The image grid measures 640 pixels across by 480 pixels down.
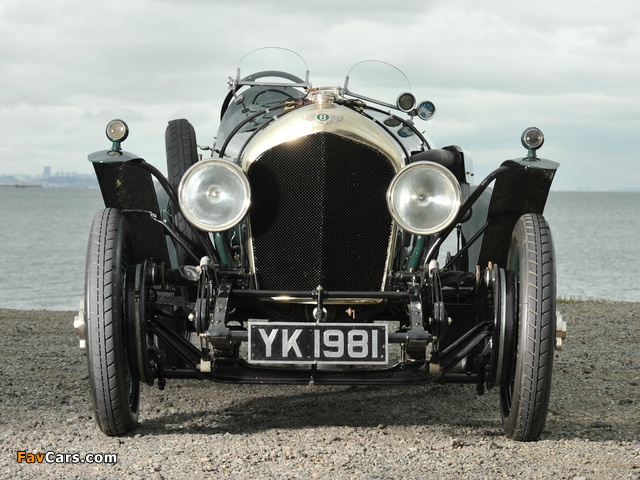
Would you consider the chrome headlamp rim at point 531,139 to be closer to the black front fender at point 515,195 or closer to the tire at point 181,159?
the black front fender at point 515,195

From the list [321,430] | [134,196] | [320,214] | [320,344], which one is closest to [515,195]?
[320,214]

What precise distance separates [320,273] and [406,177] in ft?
2.25

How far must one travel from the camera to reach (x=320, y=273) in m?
4.34

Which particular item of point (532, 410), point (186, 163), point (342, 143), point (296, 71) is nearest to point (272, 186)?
point (342, 143)

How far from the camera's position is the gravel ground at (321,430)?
3.75 m

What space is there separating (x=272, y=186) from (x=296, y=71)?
2.58 m

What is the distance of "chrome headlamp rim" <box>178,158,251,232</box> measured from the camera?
13.6 feet

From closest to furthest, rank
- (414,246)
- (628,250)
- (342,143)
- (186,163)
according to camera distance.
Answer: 1. (342,143)
2. (414,246)
3. (186,163)
4. (628,250)

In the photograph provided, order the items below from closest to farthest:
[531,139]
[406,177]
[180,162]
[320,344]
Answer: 1. [320,344]
2. [406,177]
3. [531,139]
4. [180,162]

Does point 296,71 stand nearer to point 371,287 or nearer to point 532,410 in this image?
point 371,287

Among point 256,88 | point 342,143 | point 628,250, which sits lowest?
point 628,250

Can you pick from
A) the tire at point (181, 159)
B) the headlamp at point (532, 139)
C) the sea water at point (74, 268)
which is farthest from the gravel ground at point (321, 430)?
the sea water at point (74, 268)

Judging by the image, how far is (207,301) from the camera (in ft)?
13.4

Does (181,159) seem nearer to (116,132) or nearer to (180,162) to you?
(180,162)
